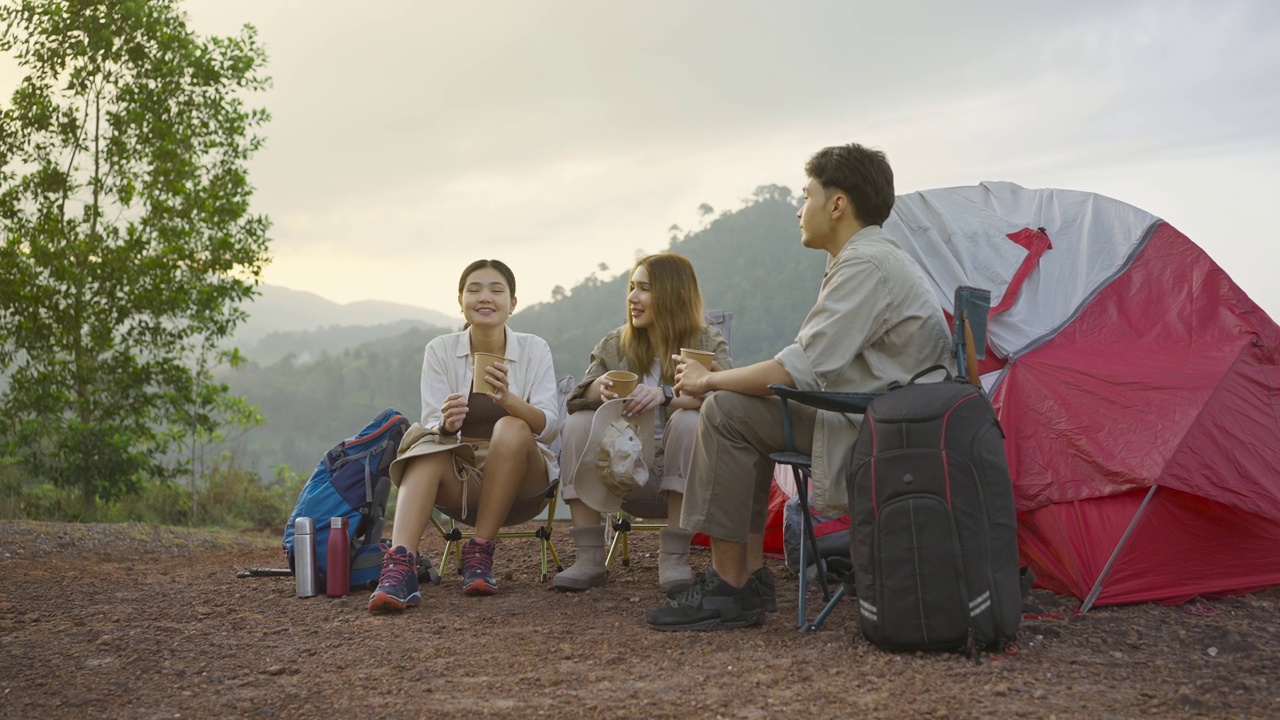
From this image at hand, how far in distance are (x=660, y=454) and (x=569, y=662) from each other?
1.23 metres

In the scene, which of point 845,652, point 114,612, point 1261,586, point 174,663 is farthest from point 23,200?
point 1261,586

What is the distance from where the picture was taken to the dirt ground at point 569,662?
2336 mm

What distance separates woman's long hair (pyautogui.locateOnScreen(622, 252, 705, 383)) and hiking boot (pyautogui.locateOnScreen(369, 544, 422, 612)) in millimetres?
1124

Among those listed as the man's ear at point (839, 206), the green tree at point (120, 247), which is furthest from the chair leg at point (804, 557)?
the green tree at point (120, 247)

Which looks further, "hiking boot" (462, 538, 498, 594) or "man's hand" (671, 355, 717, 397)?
"hiking boot" (462, 538, 498, 594)

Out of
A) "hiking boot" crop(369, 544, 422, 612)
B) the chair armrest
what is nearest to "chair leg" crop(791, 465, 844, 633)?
the chair armrest

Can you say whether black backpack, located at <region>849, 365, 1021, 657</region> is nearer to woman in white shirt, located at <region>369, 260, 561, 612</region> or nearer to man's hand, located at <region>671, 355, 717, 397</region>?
man's hand, located at <region>671, 355, 717, 397</region>

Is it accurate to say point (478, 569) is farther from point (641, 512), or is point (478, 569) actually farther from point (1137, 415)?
point (1137, 415)

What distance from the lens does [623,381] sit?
3.56 m

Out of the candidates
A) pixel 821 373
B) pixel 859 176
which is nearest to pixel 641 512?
pixel 821 373

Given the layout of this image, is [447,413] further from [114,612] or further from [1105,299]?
[1105,299]

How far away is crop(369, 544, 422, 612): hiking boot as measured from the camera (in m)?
3.47

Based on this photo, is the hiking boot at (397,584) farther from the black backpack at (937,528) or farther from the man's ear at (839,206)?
the man's ear at (839,206)

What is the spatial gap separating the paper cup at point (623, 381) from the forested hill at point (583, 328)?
18.5m
